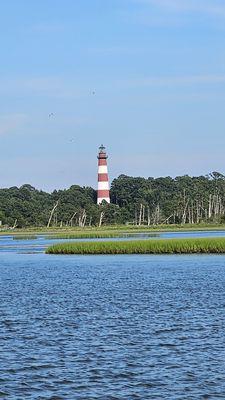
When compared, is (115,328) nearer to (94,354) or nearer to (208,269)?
(94,354)

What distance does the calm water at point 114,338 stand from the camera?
1731cm

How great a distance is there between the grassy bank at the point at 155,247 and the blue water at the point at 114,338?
611 inches

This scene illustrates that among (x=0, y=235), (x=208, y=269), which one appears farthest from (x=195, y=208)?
(x=208, y=269)

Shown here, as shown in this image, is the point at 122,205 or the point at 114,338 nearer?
the point at 114,338

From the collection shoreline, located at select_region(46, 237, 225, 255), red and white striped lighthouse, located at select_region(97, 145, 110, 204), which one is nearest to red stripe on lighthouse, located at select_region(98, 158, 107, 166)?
red and white striped lighthouse, located at select_region(97, 145, 110, 204)

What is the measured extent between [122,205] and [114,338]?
550 ft

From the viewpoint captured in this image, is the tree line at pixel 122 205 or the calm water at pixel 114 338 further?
the tree line at pixel 122 205

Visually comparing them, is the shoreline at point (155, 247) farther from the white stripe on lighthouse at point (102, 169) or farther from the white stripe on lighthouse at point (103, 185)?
the white stripe on lighthouse at point (102, 169)

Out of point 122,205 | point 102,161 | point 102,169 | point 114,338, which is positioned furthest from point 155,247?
point 122,205

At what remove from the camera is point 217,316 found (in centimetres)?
2659

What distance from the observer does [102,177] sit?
152 metres

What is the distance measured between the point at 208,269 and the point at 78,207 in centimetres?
11523

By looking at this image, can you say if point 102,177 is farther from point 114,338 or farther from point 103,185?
point 114,338

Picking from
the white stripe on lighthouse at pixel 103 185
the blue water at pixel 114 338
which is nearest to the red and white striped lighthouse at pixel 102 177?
the white stripe on lighthouse at pixel 103 185
